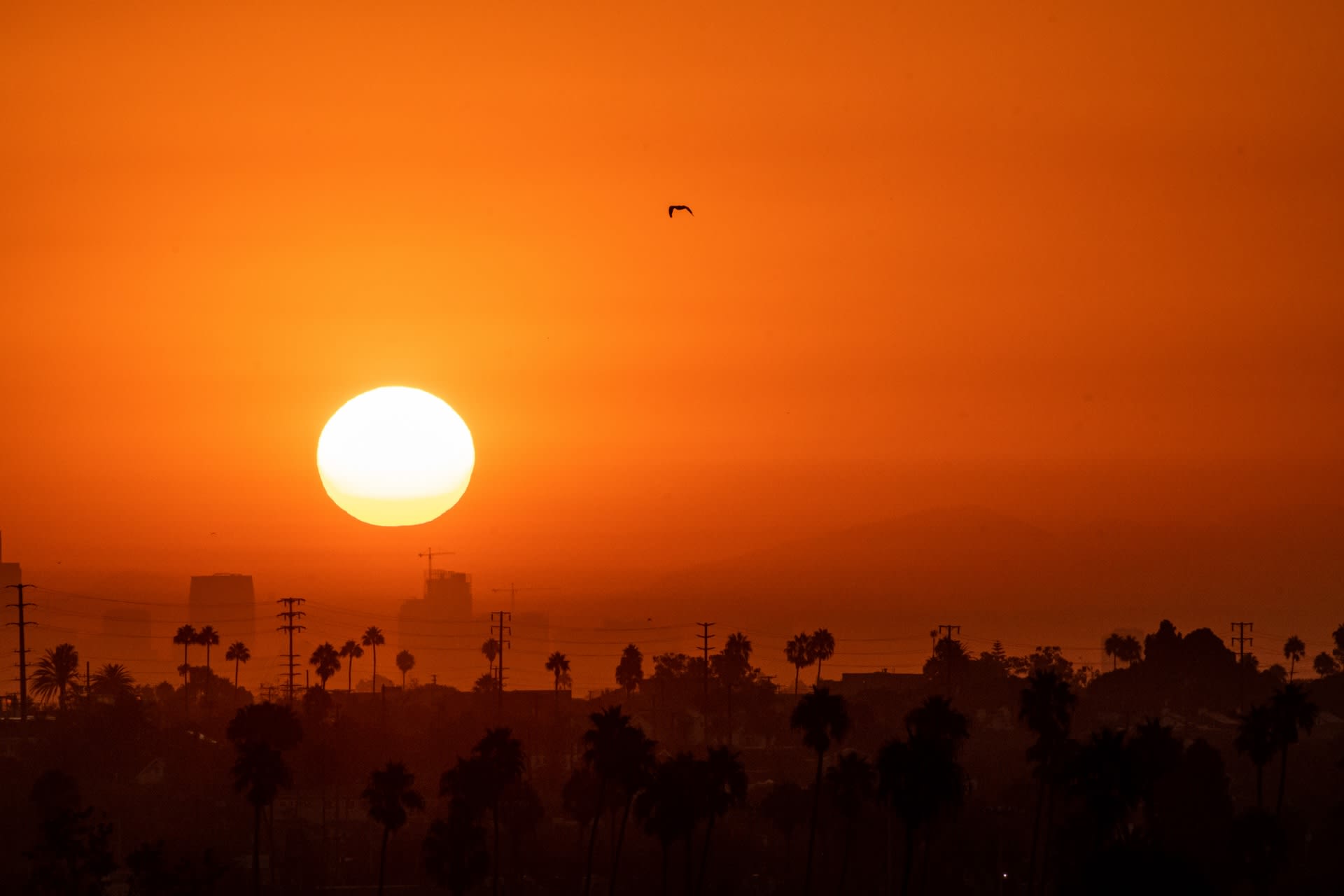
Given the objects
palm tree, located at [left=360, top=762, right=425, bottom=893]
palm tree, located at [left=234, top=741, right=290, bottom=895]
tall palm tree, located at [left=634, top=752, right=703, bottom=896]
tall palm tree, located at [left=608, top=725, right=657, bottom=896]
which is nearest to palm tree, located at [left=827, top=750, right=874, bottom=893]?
tall palm tree, located at [left=634, top=752, right=703, bottom=896]

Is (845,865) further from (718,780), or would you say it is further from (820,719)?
(718,780)

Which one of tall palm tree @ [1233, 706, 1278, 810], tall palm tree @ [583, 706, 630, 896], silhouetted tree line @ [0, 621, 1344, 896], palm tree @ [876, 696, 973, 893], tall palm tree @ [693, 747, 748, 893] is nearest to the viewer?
palm tree @ [876, 696, 973, 893]

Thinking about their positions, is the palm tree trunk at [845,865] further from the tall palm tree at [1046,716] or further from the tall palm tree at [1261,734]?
the tall palm tree at [1261,734]

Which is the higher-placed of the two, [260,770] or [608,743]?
[608,743]

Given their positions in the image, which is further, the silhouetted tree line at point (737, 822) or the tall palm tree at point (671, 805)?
the tall palm tree at point (671, 805)

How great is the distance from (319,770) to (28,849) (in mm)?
33022

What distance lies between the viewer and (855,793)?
452ft

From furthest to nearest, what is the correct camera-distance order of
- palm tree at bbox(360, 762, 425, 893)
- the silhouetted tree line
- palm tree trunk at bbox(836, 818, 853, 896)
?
palm tree trunk at bbox(836, 818, 853, 896)
palm tree at bbox(360, 762, 425, 893)
the silhouetted tree line

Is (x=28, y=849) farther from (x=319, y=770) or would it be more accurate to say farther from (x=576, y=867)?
(x=576, y=867)

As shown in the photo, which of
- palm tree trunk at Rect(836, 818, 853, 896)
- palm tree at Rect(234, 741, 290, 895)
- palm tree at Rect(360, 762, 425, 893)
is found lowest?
palm tree trunk at Rect(836, 818, 853, 896)

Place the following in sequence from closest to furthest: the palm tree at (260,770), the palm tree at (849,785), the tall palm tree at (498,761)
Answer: the palm tree at (260,770) < the tall palm tree at (498,761) < the palm tree at (849,785)

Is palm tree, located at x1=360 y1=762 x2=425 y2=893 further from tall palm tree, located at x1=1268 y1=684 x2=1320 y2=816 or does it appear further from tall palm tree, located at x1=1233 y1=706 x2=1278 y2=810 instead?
tall palm tree, located at x1=1268 y1=684 x2=1320 y2=816

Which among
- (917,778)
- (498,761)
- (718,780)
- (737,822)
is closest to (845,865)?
(718,780)

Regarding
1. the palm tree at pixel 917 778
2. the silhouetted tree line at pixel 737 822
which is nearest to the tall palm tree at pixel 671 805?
the silhouetted tree line at pixel 737 822
